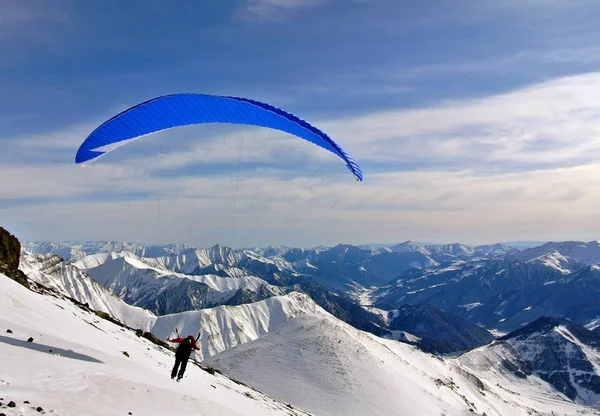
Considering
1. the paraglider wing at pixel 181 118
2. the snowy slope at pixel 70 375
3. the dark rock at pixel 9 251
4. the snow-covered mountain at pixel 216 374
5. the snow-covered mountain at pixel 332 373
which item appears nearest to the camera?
the snowy slope at pixel 70 375

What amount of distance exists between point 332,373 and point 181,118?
40.1m

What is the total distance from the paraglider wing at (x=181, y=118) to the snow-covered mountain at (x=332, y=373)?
30167 mm

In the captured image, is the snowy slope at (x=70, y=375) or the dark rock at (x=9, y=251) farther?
the dark rock at (x=9, y=251)

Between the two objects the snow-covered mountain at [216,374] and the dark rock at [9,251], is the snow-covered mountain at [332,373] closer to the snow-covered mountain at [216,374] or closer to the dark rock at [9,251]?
the snow-covered mountain at [216,374]

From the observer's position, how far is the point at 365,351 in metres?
64.8

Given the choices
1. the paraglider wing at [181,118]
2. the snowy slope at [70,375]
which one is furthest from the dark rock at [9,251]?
the paraglider wing at [181,118]

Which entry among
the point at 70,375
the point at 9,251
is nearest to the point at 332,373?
the point at 9,251

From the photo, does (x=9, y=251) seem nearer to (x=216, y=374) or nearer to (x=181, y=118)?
(x=216, y=374)

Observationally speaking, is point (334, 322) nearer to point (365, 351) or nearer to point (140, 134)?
point (365, 351)

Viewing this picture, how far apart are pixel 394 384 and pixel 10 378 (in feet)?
174

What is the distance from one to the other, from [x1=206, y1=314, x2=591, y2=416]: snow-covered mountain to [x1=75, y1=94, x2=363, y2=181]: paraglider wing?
30.2 metres

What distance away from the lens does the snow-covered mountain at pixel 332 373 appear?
155 ft

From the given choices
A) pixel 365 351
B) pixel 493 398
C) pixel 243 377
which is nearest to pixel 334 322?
pixel 365 351

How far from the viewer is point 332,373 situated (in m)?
53.5
